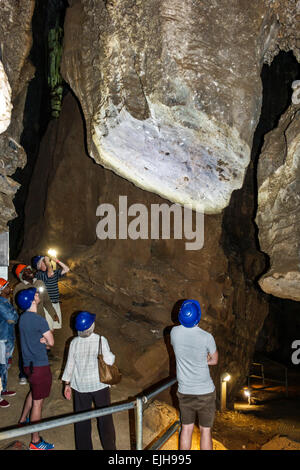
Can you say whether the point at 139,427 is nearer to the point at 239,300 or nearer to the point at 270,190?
the point at 270,190

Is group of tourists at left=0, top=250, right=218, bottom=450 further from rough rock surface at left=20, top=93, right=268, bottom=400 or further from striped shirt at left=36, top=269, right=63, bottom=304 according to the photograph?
rough rock surface at left=20, top=93, right=268, bottom=400

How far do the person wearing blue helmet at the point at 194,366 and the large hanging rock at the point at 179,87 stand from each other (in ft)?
6.82

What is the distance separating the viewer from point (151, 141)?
4.57 meters

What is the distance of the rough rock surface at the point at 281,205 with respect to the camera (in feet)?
14.9

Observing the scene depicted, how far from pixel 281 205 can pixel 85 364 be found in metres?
3.23

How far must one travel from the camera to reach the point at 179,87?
415 centimetres

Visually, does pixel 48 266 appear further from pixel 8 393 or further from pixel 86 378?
pixel 86 378

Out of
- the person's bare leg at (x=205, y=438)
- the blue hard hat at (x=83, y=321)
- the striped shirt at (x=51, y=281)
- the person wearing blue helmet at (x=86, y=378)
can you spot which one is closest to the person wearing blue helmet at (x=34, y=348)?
the person wearing blue helmet at (x=86, y=378)

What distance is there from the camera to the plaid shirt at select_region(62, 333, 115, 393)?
3.22 metres

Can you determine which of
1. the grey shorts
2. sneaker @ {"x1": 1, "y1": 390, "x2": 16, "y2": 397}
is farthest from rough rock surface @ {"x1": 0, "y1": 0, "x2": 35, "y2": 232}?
the grey shorts

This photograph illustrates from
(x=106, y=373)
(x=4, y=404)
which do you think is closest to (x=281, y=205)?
(x=106, y=373)

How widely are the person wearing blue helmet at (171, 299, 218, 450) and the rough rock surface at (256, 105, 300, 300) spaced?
195 centimetres

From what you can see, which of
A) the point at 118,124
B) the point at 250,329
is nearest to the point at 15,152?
the point at 118,124

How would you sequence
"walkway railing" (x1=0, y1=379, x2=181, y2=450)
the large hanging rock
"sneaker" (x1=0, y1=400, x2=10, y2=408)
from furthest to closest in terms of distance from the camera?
"sneaker" (x1=0, y1=400, x2=10, y2=408)
the large hanging rock
"walkway railing" (x1=0, y1=379, x2=181, y2=450)
